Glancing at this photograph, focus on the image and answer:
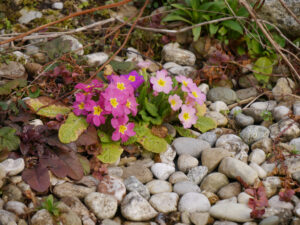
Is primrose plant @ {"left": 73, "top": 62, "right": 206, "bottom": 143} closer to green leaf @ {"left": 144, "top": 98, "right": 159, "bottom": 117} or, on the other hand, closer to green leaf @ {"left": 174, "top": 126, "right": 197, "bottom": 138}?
green leaf @ {"left": 144, "top": 98, "right": 159, "bottom": 117}

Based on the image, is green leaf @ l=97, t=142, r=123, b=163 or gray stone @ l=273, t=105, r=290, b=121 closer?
green leaf @ l=97, t=142, r=123, b=163

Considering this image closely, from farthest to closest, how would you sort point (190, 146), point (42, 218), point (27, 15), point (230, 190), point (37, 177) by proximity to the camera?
point (27, 15) < point (190, 146) < point (230, 190) < point (37, 177) < point (42, 218)

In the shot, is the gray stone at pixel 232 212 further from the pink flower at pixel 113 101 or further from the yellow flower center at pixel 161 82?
the yellow flower center at pixel 161 82

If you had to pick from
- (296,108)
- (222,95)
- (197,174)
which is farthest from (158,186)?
(296,108)

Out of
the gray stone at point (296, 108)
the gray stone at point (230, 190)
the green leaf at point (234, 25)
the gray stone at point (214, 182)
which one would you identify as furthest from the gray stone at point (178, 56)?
the gray stone at point (230, 190)

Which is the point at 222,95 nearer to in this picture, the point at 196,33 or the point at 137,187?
the point at 196,33

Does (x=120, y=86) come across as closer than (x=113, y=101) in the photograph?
No

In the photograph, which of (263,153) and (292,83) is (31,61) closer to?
(263,153)

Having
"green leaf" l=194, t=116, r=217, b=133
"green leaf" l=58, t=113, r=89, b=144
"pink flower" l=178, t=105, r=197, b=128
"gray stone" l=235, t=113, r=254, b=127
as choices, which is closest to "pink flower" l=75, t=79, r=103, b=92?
"green leaf" l=58, t=113, r=89, b=144
